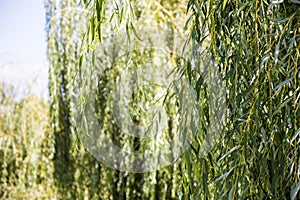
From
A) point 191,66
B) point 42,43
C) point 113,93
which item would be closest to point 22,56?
point 42,43

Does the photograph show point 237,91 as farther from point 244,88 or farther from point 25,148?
point 25,148

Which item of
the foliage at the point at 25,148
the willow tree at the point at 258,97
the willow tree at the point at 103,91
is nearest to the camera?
the willow tree at the point at 258,97

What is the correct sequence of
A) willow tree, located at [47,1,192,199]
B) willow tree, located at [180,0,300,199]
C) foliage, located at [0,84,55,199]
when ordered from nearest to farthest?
willow tree, located at [180,0,300,199]
willow tree, located at [47,1,192,199]
foliage, located at [0,84,55,199]

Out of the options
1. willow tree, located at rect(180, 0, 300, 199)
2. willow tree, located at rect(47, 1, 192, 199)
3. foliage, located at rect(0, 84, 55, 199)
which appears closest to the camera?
willow tree, located at rect(180, 0, 300, 199)

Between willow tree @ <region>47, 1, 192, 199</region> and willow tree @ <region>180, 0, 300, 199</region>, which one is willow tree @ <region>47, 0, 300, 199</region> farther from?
willow tree @ <region>47, 1, 192, 199</region>

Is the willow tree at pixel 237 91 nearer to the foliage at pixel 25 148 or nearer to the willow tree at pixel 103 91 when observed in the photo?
the willow tree at pixel 103 91

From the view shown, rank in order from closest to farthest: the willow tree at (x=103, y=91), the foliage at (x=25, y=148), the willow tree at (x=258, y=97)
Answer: the willow tree at (x=258, y=97), the willow tree at (x=103, y=91), the foliage at (x=25, y=148)

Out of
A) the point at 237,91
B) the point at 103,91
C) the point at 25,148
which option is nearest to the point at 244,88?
the point at 237,91

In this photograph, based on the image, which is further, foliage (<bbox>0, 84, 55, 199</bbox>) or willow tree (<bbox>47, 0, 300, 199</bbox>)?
foliage (<bbox>0, 84, 55, 199</bbox>)

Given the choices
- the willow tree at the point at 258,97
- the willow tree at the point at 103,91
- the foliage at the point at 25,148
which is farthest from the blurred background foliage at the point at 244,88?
the foliage at the point at 25,148

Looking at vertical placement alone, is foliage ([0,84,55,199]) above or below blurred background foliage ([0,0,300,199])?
below

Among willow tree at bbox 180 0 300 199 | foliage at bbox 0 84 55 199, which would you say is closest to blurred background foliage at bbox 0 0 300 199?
willow tree at bbox 180 0 300 199

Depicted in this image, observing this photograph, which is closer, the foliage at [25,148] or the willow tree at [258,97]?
the willow tree at [258,97]

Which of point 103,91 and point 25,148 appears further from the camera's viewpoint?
point 25,148
